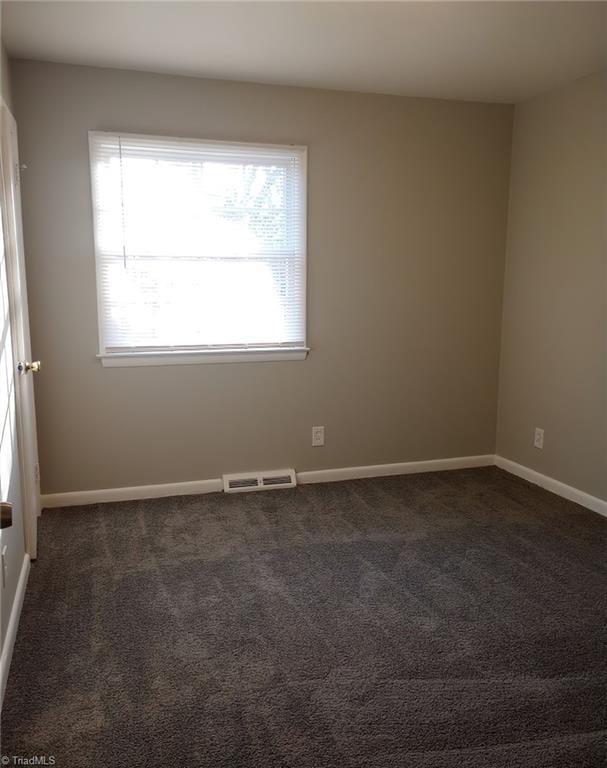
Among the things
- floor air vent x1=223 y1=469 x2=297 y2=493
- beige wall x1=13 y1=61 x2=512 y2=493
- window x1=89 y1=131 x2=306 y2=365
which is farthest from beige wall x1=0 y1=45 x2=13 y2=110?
floor air vent x1=223 y1=469 x2=297 y2=493

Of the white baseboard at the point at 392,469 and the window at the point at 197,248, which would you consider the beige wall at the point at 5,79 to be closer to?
the window at the point at 197,248

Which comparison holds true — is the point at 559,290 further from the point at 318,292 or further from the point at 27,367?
the point at 27,367

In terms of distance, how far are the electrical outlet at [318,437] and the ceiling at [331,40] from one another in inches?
85.3

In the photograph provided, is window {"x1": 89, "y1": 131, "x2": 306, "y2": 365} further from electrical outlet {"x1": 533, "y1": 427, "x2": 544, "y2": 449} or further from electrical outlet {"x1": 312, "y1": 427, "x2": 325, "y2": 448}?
electrical outlet {"x1": 533, "y1": 427, "x2": 544, "y2": 449}

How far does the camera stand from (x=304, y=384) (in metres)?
3.93

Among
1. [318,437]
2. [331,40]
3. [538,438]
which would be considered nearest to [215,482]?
[318,437]

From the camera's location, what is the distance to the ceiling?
253 centimetres

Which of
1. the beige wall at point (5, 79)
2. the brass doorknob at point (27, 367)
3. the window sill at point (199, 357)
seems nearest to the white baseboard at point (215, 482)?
the window sill at point (199, 357)

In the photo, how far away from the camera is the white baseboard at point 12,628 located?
1.96 metres

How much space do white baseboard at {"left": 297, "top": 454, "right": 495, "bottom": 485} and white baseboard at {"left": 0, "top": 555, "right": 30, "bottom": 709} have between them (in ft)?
5.98

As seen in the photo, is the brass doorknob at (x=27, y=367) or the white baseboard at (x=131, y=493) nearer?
the brass doorknob at (x=27, y=367)

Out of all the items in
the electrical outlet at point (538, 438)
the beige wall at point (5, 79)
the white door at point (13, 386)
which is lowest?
the electrical outlet at point (538, 438)

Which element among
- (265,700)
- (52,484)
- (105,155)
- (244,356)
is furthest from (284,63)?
(265,700)

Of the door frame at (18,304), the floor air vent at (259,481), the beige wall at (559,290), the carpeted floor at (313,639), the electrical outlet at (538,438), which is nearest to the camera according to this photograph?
the carpeted floor at (313,639)
